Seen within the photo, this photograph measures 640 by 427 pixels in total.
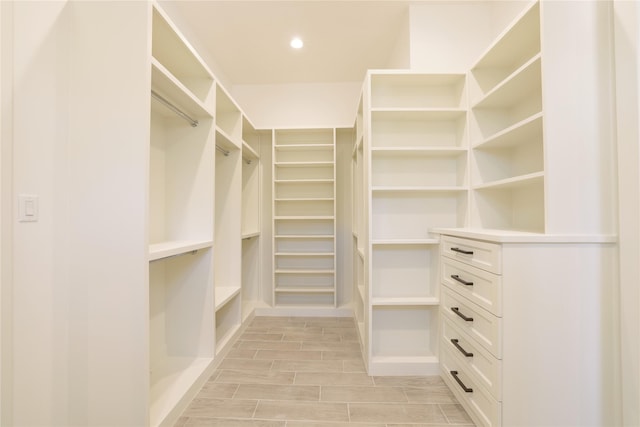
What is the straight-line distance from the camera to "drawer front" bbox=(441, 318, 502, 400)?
4.62 ft

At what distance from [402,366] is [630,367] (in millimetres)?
1214

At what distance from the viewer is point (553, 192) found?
4.67 ft

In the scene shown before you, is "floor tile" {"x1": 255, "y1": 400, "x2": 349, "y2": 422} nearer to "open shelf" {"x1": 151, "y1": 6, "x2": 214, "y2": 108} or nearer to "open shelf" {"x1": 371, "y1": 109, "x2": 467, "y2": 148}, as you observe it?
"open shelf" {"x1": 371, "y1": 109, "x2": 467, "y2": 148}

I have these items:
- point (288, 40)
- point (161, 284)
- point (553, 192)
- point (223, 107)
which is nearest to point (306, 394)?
point (161, 284)

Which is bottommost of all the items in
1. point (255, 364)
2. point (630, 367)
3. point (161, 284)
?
point (255, 364)

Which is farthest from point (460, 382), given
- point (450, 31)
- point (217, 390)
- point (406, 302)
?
point (450, 31)

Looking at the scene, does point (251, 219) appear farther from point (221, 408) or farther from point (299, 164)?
point (221, 408)

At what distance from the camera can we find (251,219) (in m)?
3.72

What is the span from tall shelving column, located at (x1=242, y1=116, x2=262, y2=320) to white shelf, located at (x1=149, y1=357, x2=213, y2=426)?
1.51m

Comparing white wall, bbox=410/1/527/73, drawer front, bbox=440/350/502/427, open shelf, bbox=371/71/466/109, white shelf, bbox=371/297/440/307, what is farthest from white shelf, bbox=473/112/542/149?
drawer front, bbox=440/350/502/427

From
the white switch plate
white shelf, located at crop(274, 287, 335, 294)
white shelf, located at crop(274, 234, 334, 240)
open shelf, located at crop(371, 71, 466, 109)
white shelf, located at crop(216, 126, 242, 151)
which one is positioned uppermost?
open shelf, located at crop(371, 71, 466, 109)

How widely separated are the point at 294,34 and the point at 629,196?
9.14 ft

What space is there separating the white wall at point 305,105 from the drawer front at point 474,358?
267 centimetres

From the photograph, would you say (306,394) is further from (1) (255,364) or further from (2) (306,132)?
(2) (306,132)
